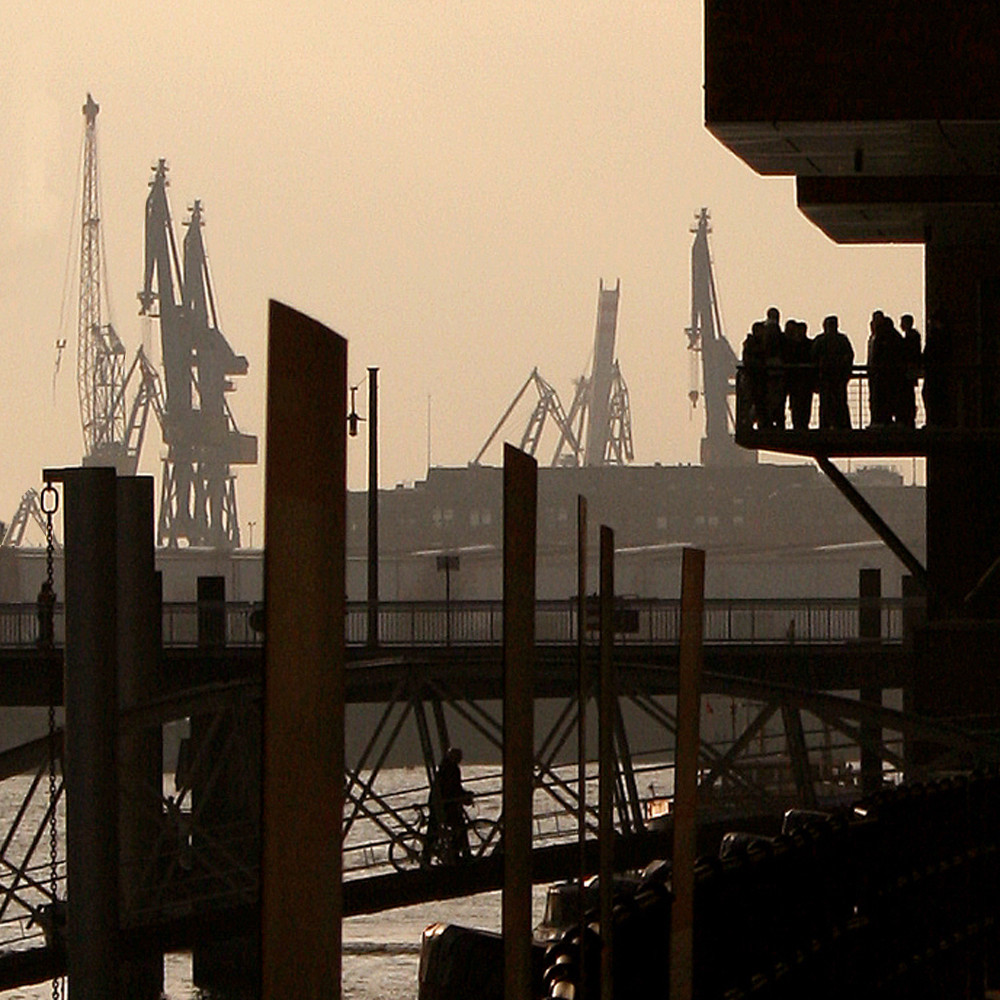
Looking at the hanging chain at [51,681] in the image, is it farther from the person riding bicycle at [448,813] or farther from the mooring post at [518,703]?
the mooring post at [518,703]

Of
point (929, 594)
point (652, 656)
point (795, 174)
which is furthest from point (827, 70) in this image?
point (652, 656)

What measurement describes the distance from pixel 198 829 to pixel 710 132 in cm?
895

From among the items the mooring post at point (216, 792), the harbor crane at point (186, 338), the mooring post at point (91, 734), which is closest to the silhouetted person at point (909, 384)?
the mooring post at point (216, 792)

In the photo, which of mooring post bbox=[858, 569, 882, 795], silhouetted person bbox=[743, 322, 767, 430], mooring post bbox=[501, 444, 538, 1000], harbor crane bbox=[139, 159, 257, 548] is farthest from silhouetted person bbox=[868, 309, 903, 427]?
harbor crane bbox=[139, 159, 257, 548]

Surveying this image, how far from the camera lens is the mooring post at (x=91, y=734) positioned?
17.1m

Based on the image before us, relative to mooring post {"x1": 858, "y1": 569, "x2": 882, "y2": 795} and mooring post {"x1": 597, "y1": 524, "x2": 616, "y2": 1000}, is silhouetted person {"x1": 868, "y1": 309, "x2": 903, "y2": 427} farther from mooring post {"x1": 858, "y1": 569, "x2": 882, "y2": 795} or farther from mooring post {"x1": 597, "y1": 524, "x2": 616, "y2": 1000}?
mooring post {"x1": 597, "y1": 524, "x2": 616, "y2": 1000}

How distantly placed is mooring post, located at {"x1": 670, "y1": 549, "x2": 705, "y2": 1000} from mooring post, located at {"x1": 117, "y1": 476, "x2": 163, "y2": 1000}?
19.1 metres

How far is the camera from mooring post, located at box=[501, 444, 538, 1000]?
13.4ft

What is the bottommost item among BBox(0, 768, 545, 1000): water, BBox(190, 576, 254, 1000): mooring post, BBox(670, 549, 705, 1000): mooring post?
BBox(0, 768, 545, 1000): water

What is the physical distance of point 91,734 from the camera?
17.2 m

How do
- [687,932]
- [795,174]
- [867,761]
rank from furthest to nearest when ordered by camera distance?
1. [867,761]
2. [795,174]
3. [687,932]

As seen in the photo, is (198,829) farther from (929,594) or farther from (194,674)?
(194,674)

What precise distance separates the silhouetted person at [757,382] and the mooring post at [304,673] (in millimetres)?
22581

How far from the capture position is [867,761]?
37.6 metres
